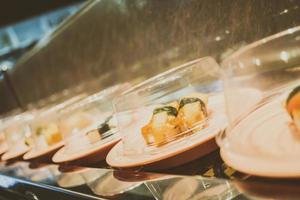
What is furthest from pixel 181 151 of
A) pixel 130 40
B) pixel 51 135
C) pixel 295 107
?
pixel 130 40

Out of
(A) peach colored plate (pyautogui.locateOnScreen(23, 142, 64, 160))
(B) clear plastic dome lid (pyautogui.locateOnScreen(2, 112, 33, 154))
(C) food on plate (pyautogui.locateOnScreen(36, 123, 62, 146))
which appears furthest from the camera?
(B) clear plastic dome lid (pyautogui.locateOnScreen(2, 112, 33, 154))

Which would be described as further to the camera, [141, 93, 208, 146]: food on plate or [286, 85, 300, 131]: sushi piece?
[141, 93, 208, 146]: food on plate

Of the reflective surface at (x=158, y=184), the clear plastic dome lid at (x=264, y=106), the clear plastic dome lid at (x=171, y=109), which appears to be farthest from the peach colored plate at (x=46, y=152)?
the clear plastic dome lid at (x=264, y=106)

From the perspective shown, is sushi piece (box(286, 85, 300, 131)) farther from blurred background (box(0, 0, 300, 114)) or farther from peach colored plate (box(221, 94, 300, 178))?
blurred background (box(0, 0, 300, 114))

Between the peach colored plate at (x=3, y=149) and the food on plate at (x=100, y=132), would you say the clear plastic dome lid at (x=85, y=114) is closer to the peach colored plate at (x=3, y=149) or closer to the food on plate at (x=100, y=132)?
the food on plate at (x=100, y=132)

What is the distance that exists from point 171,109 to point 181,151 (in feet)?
0.64

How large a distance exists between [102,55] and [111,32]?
208 millimetres

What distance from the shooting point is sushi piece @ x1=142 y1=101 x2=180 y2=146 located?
97cm

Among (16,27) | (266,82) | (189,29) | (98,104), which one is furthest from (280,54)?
(16,27)

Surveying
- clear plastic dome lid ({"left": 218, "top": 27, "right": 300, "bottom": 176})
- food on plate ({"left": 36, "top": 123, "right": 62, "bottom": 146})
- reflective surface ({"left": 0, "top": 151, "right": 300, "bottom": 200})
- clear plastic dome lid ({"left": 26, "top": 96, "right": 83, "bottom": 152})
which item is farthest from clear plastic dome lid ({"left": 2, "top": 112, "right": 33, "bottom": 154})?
clear plastic dome lid ({"left": 218, "top": 27, "right": 300, "bottom": 176})

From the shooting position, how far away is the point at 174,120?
999 millimetres

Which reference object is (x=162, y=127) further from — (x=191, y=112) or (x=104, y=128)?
(x=104, y=128)

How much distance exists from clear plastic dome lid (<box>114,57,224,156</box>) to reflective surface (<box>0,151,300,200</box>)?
3.1 inches

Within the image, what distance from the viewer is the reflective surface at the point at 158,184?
1.95 ft
